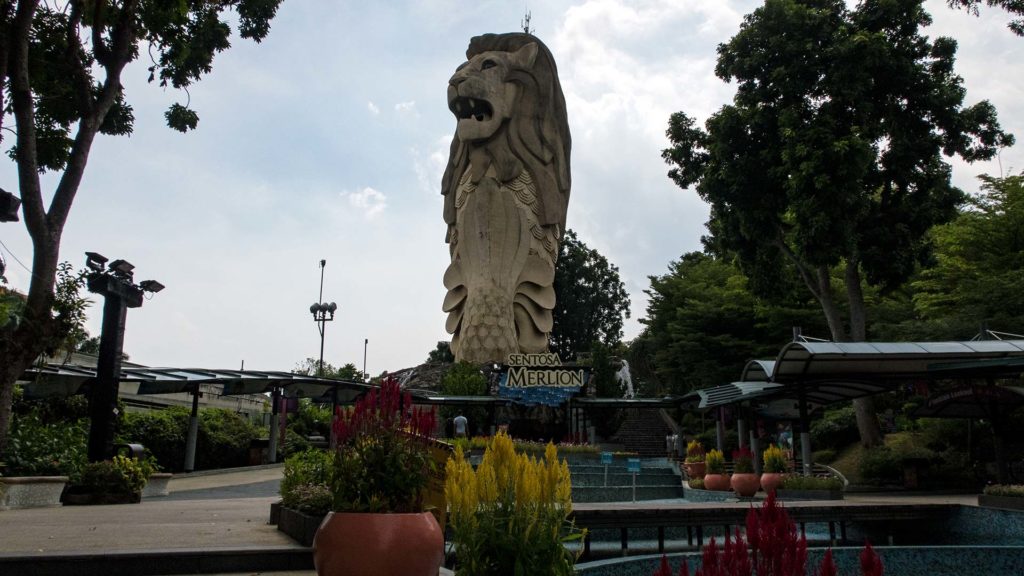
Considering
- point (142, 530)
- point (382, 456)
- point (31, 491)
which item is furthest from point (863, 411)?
point (382, 456)

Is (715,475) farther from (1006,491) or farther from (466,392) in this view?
(466,392)

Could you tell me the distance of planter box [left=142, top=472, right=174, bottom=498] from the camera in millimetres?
11953

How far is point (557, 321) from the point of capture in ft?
162

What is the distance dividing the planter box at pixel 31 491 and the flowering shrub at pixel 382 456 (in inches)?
265

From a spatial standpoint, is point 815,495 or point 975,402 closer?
point 815,495

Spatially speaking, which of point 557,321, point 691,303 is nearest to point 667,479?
point 691,303

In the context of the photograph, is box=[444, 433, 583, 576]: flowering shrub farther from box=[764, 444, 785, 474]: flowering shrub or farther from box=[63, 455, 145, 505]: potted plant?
box=[764, 444, 785, 474]: flowering shrub

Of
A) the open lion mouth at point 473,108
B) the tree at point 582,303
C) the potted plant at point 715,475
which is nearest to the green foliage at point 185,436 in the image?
the potted plant at point 715,475

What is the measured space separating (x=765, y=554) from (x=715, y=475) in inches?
523

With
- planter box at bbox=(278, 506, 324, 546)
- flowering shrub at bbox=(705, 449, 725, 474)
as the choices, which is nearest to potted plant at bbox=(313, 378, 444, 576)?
planter box at bbox=(278, 506, 324, 546)

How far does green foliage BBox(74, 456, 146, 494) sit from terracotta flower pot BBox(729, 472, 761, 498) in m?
9.27

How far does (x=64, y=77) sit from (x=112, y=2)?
1268mm

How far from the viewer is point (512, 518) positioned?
3490 mm

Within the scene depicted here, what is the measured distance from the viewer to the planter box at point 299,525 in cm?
549
